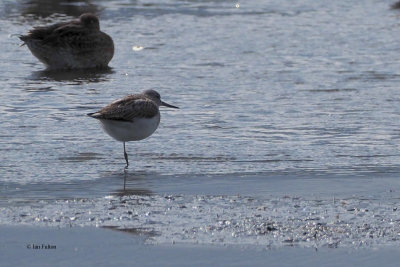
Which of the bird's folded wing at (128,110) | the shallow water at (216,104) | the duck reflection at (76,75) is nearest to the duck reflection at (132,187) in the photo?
the shallow water at (216,104)

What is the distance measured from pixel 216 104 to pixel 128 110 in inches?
105

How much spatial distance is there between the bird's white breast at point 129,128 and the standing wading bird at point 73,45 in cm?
565

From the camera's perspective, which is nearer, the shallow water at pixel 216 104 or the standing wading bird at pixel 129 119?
the shallow water at pixel 216 104

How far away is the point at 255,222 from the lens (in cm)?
717

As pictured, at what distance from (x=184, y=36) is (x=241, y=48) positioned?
140 cm

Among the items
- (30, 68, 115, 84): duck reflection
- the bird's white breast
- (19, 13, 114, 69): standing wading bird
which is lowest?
(30, 68, 115, 84): duck reflection

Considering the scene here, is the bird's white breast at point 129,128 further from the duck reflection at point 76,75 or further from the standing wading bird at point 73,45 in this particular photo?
the standing wading bird at point 73,45

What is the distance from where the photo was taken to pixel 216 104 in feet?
39.1

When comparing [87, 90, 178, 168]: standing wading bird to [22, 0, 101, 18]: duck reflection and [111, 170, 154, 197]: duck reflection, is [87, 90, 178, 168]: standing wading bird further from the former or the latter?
[22, 0, 101, 18]: duck reflection

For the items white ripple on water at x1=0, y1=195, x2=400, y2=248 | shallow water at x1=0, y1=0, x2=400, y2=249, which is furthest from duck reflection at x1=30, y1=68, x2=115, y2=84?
white ripple on water at x1=0, y1=195, x2=400, y2=248

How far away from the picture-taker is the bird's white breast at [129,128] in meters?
9.27

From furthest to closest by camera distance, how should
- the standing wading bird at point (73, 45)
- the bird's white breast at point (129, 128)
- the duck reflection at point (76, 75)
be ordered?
1. the standing wading bird at point (73, 45)
2. the duck reflection at point (76, 75)
3. the bird's white breast at point (129, 128)

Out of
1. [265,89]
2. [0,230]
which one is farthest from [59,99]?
[0,230]

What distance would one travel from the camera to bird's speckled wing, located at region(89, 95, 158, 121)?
929 cm
